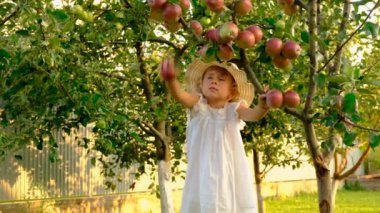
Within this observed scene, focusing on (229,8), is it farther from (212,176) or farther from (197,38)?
(212,176)

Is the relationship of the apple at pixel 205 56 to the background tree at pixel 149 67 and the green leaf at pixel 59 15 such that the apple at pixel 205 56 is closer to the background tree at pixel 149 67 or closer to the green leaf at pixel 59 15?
the background tree at pixel 149 67

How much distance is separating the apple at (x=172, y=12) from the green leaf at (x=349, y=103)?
0.53 metres

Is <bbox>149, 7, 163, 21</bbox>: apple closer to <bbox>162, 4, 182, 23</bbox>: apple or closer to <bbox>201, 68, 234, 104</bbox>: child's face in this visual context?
<bbox>162, 4, 182, 23</bbox>: apple

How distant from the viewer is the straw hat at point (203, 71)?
292cm

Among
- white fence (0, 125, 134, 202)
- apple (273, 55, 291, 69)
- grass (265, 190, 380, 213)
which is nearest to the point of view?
apple (273, 55, 291, 69)

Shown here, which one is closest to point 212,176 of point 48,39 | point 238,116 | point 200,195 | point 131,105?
point 200,195

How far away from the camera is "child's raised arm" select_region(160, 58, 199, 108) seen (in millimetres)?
2301

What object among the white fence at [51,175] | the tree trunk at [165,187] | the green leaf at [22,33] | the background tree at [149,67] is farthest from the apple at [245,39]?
the white fence at [51,175]

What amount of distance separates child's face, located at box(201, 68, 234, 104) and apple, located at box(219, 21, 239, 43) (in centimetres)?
103

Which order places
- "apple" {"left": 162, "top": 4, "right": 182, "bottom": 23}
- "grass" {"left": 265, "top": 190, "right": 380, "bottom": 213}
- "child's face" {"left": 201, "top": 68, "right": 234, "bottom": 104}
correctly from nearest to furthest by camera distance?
"apple" {"left": 162, "top": 4, "right": 182, "bottom": 23} → "child's face" {"left": 201, "top": 68, "right": 234, "bottom": 104} → "grass" {"left": 265, "top": 190, "right": 380, "bottom": 213}

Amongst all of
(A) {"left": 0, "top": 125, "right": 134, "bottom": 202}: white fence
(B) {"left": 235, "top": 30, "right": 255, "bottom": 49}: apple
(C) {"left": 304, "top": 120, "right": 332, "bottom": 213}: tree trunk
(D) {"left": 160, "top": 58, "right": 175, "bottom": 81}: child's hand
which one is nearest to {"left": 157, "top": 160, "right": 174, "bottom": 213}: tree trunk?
(A) {"left": 0, "top": 125, "right": 134, "bottom": 202}: white fence

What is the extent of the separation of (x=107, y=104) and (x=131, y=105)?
763 millimetres

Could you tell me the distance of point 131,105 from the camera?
4.67 meters

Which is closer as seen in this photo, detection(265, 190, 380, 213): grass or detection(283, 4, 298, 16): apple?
detection(283, 4, 298, 16): apple
